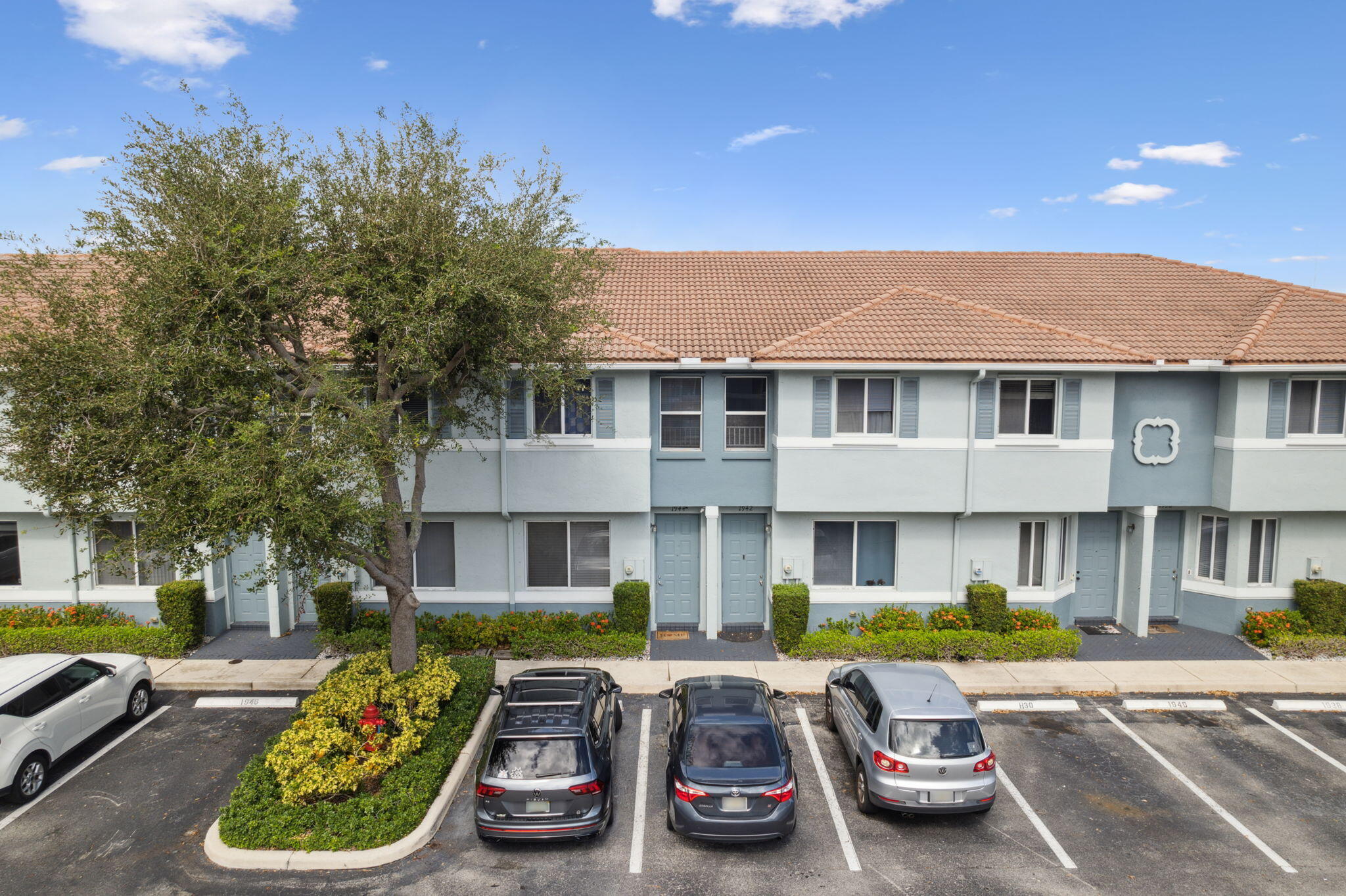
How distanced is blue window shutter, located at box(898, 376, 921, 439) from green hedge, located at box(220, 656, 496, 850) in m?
10.1

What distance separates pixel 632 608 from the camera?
1521 cm

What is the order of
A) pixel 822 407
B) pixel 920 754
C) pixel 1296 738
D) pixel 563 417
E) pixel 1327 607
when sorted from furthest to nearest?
pixel 1327 607 < pixel 563 417 < pixel 822 407 < pixel 1296 738 < pixel 920 754

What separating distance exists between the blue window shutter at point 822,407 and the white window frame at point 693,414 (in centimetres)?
225

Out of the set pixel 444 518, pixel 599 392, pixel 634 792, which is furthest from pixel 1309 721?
pixel 444 518

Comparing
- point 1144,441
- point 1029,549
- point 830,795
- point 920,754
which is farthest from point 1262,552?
point 830,795

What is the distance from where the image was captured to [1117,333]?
54.0 feet

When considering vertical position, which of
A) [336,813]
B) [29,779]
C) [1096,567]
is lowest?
[29,779]

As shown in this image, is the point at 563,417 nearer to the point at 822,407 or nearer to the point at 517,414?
the point at 517,414

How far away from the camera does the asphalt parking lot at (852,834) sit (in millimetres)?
8656

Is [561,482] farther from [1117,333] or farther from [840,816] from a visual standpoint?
[1117,333]

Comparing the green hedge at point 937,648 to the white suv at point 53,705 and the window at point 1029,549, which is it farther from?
the white suv at point 53,705

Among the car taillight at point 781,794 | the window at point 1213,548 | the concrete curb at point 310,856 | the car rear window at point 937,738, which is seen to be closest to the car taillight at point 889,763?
the car rear window at point 937,738

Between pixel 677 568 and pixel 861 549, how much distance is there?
3.91m

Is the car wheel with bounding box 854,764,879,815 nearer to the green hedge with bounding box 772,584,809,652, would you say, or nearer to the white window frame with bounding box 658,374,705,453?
the green hedge with bounding box 772,584,809,652
